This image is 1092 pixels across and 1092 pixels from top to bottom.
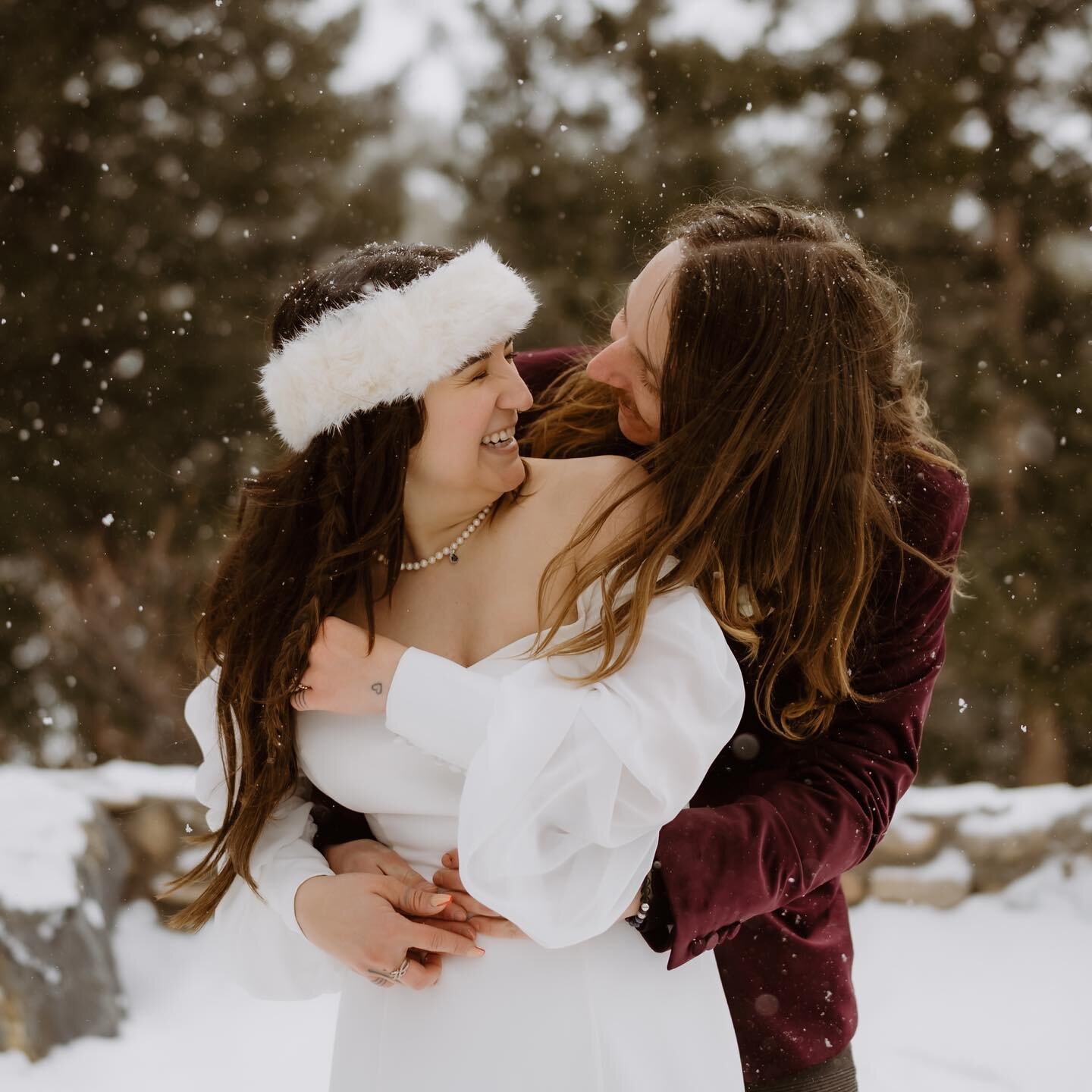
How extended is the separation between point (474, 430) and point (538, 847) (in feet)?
1.70

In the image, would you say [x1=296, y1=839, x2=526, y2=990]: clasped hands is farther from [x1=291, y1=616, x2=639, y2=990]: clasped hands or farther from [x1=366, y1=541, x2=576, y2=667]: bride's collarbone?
[x1=366, y1=541, x2=576, y2=667]: bride's collarbone

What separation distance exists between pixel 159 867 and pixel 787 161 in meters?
4.07

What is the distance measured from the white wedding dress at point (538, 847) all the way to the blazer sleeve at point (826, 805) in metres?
0.07

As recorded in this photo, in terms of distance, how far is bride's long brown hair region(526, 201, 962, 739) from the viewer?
1366mm

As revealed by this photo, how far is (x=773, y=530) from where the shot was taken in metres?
1.42

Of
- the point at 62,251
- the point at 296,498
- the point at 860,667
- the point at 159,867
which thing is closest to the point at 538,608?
the point at 296,498

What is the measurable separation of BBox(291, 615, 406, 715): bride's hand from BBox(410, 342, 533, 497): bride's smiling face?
229 millimetres

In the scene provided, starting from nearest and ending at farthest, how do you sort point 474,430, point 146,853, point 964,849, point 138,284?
point 474,430, point 146,853, point 964,849, point 138,284

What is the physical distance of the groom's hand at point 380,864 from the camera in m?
1.34

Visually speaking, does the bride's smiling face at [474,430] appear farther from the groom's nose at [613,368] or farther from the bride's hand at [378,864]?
the bride's hand at [378,864]

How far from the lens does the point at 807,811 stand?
146 cm

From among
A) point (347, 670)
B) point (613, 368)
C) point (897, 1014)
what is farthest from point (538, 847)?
point (897, 1014)

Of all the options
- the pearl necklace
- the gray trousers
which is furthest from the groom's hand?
the gray trousers

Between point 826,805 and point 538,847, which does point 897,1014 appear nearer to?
point 826,805
